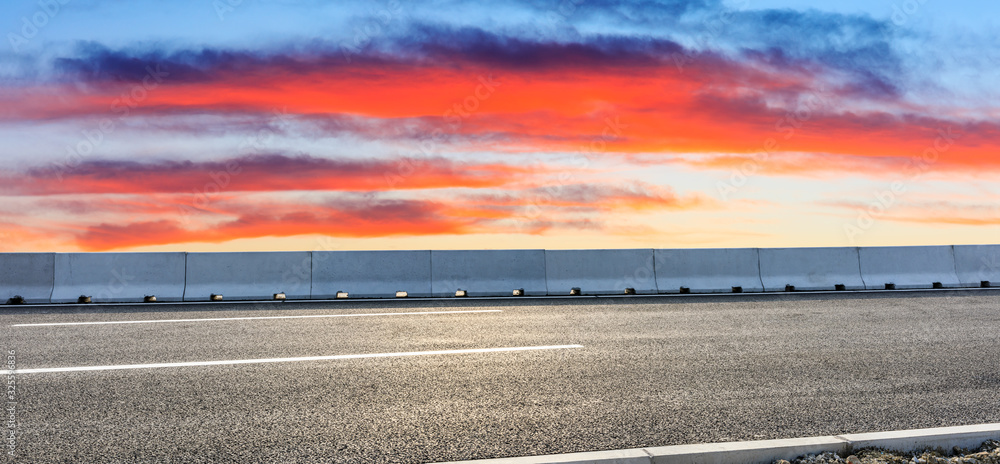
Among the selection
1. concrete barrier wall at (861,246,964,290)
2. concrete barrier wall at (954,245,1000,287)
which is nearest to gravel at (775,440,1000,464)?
concrete barrier wall at (861,246,964,290)

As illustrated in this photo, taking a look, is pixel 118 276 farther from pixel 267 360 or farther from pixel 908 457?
pixel 908 457

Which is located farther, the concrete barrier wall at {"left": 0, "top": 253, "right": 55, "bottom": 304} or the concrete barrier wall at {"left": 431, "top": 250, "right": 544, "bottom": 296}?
the concrete barrier wall at {"left": 431, "top": 250, "right": 544, "bottom": 296}

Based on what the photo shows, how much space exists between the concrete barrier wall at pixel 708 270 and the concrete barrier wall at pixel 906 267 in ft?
9.22

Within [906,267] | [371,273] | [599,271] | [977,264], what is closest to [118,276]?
[371,273]

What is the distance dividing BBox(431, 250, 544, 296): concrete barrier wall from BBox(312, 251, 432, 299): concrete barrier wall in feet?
0.91

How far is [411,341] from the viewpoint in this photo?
8.38 m

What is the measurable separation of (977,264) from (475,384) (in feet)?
51.1

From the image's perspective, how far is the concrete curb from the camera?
403cm

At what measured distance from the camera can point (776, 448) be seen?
4.28 metres

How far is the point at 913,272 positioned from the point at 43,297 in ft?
58.8

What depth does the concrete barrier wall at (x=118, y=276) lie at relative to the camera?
1314 centimetres

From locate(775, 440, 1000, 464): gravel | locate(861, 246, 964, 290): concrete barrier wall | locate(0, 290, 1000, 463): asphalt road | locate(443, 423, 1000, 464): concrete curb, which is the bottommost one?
locate(775, 440, 1000, 464): gravel

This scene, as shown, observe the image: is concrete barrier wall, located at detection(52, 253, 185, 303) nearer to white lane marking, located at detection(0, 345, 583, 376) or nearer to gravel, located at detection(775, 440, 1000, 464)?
white lane marking, located at detection(0, 345, 583, 376)

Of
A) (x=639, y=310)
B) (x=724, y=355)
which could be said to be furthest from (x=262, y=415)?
(x=639, y=310)
